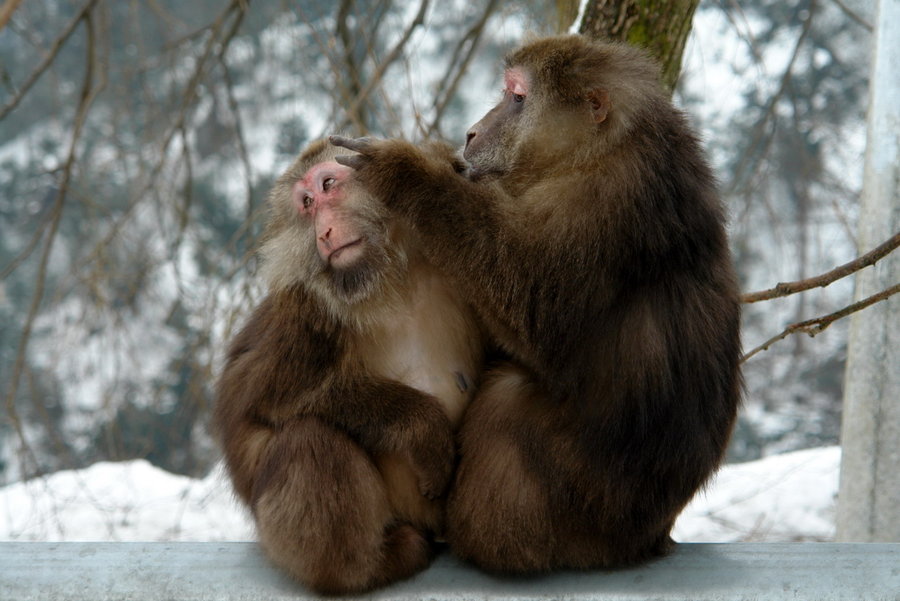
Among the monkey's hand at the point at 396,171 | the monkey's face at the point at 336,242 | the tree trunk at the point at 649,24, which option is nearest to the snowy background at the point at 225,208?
the tree trunk at the point at 649,24

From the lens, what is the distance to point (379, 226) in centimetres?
299

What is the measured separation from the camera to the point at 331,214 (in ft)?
9.85

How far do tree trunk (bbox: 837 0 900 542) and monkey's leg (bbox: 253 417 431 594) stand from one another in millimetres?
3127

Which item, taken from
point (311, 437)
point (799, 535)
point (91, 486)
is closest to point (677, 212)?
point (311, 437)

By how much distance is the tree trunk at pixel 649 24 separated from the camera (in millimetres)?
3887

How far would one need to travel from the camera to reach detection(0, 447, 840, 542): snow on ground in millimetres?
7434

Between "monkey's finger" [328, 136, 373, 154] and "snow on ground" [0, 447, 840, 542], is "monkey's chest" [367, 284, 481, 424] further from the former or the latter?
"snow on ground" [0, 447, 840, 542]

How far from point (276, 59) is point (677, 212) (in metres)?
4.57

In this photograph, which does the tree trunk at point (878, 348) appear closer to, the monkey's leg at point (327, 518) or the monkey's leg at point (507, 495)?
the monkey's leg at point (507, 495)

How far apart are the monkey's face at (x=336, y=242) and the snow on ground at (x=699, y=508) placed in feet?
14.8

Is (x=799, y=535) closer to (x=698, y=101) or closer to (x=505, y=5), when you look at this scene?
(x=698, y=101)

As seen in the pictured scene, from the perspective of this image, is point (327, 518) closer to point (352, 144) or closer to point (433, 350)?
point (433, 350)

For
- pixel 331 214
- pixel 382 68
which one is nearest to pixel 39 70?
pixel 382 68

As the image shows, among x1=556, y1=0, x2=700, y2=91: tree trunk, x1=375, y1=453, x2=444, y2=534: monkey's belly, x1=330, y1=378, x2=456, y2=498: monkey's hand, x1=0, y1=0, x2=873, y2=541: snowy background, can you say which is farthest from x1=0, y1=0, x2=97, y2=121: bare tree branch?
x1=375, y1=453, x2=444, y2=534: monkey's belly
